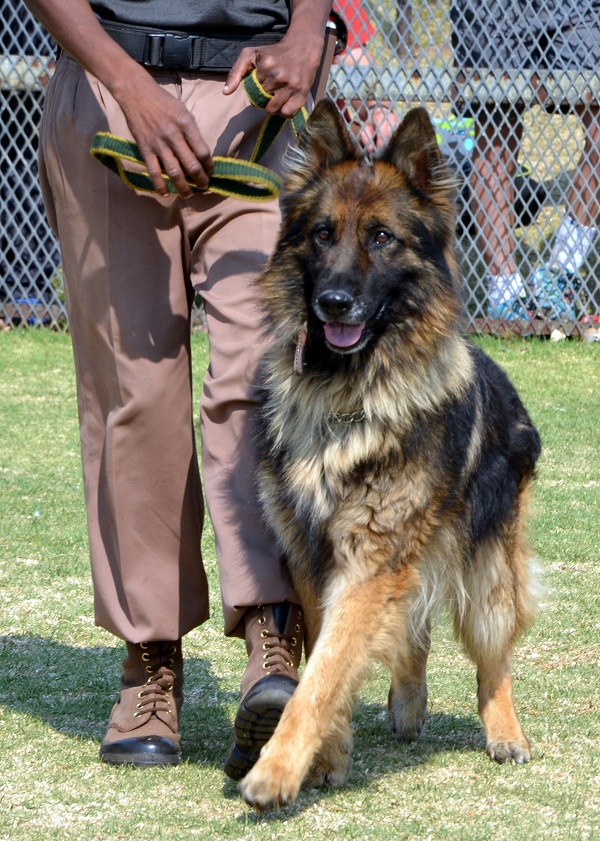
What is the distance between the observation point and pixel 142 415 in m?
3.08

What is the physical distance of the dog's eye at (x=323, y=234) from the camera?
2959 millimetres

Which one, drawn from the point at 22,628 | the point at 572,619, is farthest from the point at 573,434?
the point at 22,628

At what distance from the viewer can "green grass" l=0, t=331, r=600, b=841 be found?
265 centimetres

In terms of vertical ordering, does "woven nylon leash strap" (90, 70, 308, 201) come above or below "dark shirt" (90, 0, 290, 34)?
below

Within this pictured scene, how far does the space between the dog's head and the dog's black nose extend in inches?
1.2

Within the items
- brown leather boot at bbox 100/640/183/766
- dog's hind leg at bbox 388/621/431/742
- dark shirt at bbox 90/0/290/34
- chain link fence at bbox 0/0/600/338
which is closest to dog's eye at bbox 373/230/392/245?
dark shirt at bbox 90/0/290/34

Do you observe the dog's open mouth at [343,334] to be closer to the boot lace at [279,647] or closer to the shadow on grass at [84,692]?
the boot lace at [279,647]

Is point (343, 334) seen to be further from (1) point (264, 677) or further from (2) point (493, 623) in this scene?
(2) point (493, 623)

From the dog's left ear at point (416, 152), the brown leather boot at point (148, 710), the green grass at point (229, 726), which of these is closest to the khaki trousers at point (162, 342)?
the brown leather boot at point (148, 710)

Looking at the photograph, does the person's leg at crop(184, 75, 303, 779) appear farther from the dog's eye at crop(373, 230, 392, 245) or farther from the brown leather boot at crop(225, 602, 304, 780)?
the dog's eye at crop(373, 230, 392, 245)

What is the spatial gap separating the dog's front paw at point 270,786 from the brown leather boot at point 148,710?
0.54 m

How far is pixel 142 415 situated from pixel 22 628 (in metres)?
1.41

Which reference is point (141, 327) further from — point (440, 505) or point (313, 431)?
point (440, 505)

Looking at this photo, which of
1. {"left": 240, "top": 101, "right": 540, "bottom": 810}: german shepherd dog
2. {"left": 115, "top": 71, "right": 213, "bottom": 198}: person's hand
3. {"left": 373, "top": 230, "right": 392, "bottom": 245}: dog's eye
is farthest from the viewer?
{"left": 373, "top": 230, "right": 392, "bottom": 245}: dog's eye
